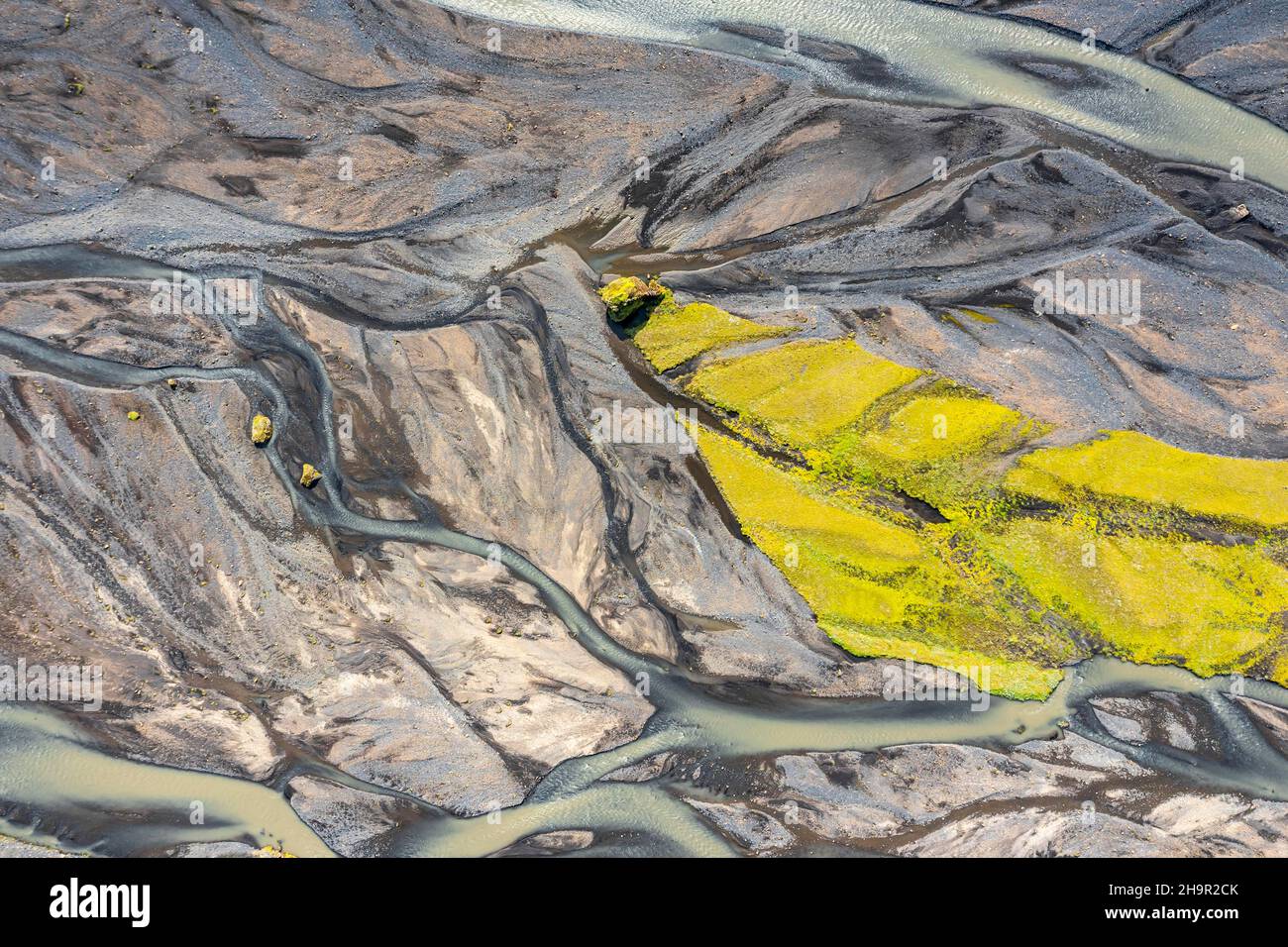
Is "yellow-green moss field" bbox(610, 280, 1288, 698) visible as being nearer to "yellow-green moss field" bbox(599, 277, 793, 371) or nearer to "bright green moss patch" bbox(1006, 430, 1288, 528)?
"bright green moss patch" bbox(1006, 430, 1288, 528)

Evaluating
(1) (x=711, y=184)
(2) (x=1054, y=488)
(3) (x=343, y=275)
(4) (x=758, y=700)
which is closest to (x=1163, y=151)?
(2) (x=1054, y=488)

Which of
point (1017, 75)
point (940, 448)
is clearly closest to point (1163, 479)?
point (940, 448)

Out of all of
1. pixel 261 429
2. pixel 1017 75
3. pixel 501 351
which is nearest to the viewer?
pixel 261 429

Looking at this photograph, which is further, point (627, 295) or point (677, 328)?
point (677, 328)

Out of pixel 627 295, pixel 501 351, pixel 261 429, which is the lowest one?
pixel 261 429

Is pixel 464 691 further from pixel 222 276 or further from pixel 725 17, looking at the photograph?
pixel 725 17

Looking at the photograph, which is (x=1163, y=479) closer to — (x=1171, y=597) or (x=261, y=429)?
(x=1171, y=597)

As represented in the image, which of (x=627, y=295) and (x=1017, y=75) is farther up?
(x=1017, y=75)

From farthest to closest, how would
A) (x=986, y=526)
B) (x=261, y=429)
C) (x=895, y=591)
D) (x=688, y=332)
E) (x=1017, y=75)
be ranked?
(x=1017, y=75)
(x=688, y=332)
(x=986, y=526)
(x=895, y=591)
(x=261, y=429)
